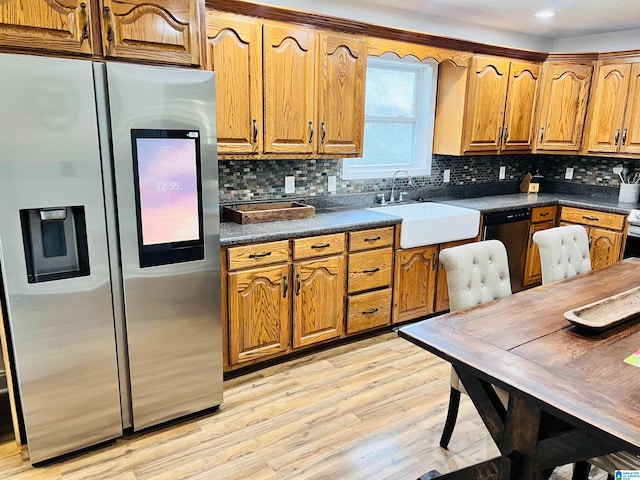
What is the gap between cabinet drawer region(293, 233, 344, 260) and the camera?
9.19 ft

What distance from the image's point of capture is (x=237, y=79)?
268 cm

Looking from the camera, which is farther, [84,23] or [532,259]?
[532,259]

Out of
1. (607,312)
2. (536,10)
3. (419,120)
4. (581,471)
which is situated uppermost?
(536,10)

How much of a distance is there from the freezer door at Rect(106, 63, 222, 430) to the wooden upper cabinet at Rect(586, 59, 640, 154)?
3535mm

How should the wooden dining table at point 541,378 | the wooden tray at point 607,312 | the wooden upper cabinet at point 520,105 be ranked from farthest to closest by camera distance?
the wooden upper cabinet at point 520,105 < the wooden tray at point 607,312 < the wooden dining table at point 541,378

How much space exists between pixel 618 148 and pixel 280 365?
3.40 meters

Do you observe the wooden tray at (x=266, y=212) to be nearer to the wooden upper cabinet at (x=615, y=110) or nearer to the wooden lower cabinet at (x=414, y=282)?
the wooden lower cabinet at (x=414, y=282)

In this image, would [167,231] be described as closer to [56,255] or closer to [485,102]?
[56,255]

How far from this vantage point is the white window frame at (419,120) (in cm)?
371

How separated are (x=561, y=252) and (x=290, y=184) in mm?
1791

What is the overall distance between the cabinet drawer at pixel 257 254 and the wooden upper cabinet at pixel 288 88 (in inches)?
24.2

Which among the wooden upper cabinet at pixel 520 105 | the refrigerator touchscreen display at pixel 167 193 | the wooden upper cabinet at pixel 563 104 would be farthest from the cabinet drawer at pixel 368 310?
the wooden upper cabinet at pixel 563 104

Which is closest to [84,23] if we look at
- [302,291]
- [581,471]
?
[302,291]

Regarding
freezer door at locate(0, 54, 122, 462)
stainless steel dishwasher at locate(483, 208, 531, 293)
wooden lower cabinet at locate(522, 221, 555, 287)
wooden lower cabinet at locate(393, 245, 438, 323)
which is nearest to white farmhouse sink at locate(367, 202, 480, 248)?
wooden lower cabinet at locate(393, 245, 438, 323)
